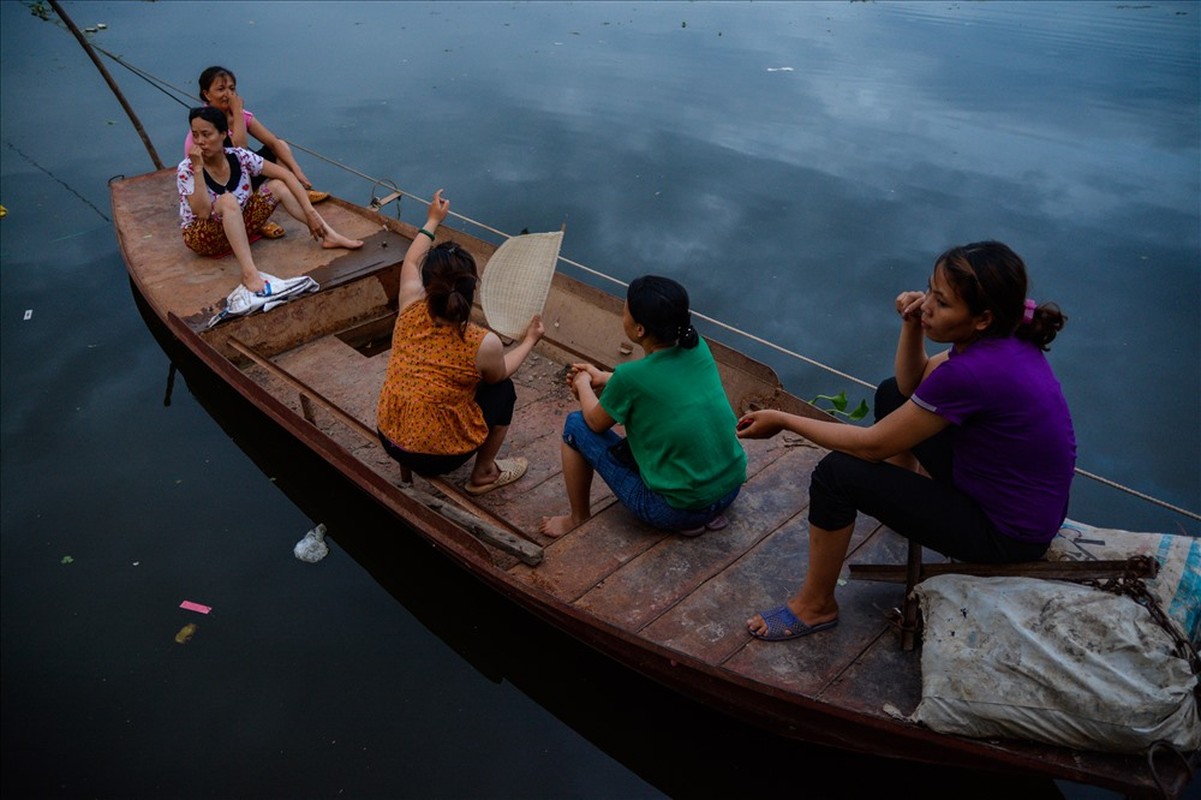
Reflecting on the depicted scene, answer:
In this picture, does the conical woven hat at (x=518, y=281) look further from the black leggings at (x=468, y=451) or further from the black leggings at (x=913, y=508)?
the black leggings at (x=913, y=508)

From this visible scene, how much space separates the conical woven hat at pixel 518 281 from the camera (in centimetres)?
400

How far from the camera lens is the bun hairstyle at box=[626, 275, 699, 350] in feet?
9.56

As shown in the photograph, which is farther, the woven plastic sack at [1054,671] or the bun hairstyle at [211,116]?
the bun hairstyle at [211,116]

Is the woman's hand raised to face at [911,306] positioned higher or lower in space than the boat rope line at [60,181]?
higher

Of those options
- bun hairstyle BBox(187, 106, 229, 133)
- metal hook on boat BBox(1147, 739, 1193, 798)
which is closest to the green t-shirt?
metal hook on boat BBox(1147, 739, 1193, 798)

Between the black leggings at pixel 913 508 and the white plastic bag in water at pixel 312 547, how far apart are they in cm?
343

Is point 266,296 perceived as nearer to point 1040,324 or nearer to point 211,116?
point 211,116

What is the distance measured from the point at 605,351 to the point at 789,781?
295cm

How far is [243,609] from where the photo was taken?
4723mm

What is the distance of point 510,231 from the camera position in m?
9.91

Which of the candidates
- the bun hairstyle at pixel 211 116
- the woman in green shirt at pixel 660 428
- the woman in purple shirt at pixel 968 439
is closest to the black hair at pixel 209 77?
the bun hairstyle at pixel 211 116

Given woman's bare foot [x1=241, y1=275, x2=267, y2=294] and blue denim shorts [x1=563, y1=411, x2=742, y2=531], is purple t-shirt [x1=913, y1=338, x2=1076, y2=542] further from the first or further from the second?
Result: woman's bare foot [x1=241, y1=275, x2=267, y2=294]

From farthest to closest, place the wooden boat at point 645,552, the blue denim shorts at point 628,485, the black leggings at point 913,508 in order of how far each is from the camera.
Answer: the blue denim shorts at point 628,485, the wooden boat at point 645,552, the black leggings at point 913,508

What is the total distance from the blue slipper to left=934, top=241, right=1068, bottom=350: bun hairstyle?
4.36 ft
